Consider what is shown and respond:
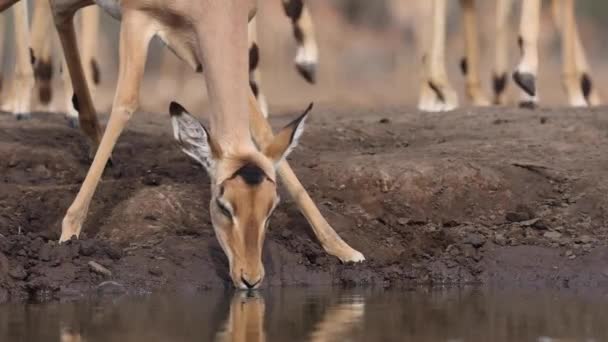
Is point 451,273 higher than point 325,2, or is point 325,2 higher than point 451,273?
point 325,2

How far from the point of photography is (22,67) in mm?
16406

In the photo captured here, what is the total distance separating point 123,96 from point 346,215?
6.32 feet

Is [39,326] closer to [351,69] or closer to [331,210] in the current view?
[331,210]

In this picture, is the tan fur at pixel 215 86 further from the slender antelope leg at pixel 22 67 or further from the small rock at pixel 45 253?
the slender antelope leg at pixel 22 67

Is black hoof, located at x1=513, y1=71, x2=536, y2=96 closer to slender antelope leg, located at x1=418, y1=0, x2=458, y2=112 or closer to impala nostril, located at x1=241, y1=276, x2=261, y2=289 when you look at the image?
slender antelope leg, located at x1=418, y1=0, x2=458, y2=112

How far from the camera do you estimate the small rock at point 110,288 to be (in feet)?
38.1

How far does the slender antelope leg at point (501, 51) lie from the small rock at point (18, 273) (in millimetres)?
8132

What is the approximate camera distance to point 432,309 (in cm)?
1097

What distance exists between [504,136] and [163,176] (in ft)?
10.2

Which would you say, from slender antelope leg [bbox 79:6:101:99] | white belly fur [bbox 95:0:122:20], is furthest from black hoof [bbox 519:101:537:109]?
white belly fur [bbox 95:0:122:20]

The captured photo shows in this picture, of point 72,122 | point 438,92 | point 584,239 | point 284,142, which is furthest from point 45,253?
point 438,92

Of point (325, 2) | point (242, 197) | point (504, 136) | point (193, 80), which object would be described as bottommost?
point (242, 197)

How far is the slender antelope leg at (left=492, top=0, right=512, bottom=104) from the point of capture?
61.1ft

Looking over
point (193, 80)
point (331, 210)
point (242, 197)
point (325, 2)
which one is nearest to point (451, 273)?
point (331, 210)
